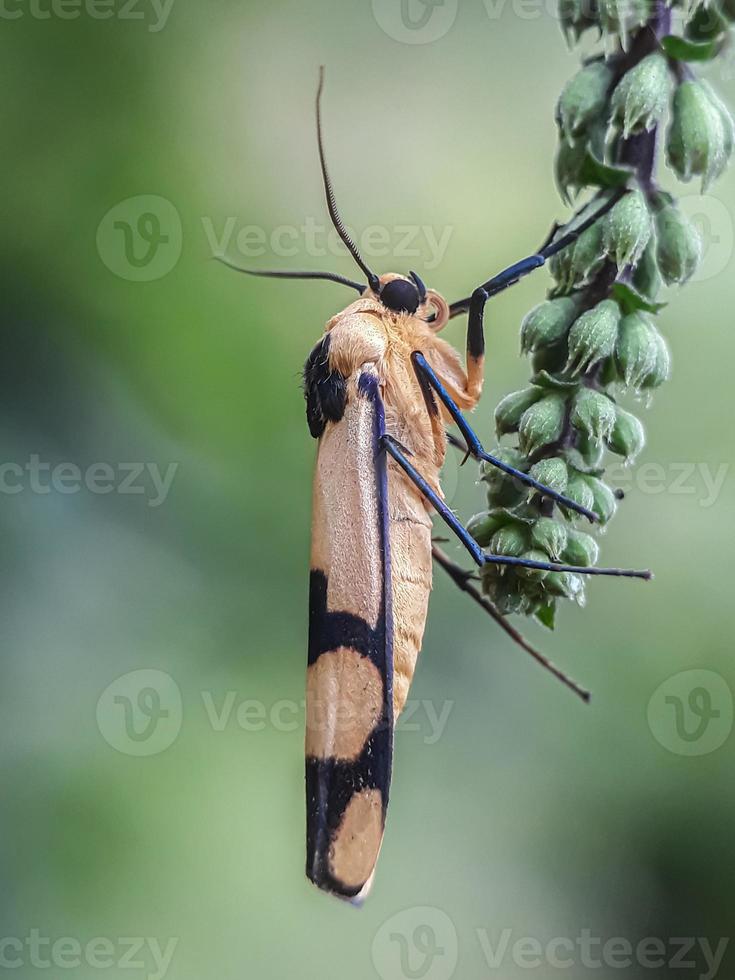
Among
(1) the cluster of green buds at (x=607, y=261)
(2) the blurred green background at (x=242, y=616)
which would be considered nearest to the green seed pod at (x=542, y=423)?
(1) the cluster of green buds at (x=607, y=261)

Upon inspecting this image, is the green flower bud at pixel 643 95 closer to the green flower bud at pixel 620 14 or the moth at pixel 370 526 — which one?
the green flower bud at pixel 620 14

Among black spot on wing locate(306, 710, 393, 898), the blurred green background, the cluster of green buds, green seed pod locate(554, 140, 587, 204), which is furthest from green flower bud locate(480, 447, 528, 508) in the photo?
the blurred green background

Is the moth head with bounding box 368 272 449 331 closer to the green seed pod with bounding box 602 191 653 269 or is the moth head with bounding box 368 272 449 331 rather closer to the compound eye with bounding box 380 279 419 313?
the compound eye with bounding box 380 279 419 313

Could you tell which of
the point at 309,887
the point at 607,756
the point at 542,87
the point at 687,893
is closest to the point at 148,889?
the point at 309,887

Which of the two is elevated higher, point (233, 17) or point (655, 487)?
point (233, 17)

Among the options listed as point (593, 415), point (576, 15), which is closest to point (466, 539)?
point (593, 415)

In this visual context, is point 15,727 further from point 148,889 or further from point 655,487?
point 655,487
